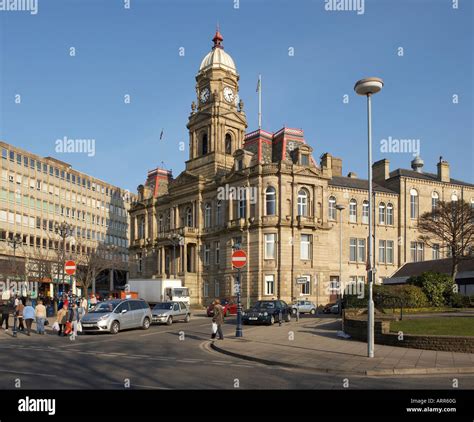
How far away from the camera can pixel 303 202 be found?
210 feet

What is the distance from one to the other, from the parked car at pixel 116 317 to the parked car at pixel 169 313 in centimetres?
354

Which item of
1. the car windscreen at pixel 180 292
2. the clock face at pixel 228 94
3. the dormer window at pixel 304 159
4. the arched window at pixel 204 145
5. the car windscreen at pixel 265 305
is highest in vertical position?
the clock face at pixel 228 94

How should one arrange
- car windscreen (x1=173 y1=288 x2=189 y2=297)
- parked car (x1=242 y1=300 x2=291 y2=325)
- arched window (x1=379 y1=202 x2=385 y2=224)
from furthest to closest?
arched window (x1=379 y1=202 x2=385 y2=224) < car windscreen (x1=173 y1=288 x2=189 y2=297) < parked car (x1=242 y1=300 x2=291 y2=325)

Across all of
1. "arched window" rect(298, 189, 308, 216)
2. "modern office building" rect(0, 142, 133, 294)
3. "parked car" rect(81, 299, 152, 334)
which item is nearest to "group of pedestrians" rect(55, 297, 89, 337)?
"parked car" rect(81, 299, 152, 334)

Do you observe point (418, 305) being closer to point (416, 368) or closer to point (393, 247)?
point (416, 368)

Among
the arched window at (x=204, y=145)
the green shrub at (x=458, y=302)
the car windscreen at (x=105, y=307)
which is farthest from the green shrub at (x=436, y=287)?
the arched window at (x=204, y=145)

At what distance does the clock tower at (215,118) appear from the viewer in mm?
75188

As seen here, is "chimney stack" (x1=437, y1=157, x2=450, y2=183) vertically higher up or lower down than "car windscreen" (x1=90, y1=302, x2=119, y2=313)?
higher up

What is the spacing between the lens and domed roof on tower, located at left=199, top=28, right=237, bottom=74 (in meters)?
78.1

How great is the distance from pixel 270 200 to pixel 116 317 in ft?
121

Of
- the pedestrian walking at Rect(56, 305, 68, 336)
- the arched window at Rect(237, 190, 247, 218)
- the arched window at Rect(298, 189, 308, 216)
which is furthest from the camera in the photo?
the arched window at Rect(237, 190, 247, 218)

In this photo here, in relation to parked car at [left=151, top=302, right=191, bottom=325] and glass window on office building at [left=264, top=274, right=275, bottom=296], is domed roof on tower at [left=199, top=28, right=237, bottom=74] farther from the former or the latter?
parked car at [left=151, top=302, right=191, bottom=325]

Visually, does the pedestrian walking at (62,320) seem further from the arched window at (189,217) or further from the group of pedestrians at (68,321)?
the arched window at (189,217)

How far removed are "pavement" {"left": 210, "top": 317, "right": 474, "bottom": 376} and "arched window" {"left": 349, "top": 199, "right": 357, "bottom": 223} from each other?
47.8 m
